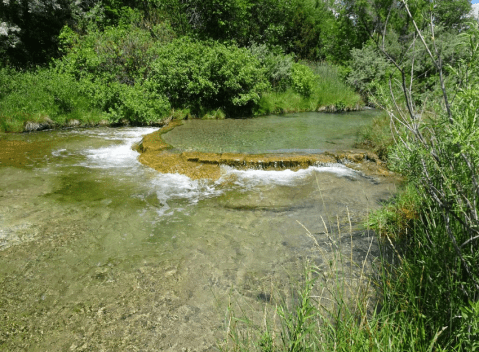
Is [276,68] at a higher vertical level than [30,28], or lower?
lower

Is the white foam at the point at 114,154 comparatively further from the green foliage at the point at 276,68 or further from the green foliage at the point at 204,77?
the green foliage at the point at 276,68

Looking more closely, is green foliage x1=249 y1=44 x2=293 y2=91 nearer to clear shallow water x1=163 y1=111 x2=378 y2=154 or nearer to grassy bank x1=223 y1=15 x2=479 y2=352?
clear shallow water x1=163 y1=111 x2=378 y2=154

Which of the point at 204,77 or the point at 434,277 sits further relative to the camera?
the point at 204,77

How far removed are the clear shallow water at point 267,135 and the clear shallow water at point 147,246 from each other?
1576mm

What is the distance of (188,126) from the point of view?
Result: 1042cm

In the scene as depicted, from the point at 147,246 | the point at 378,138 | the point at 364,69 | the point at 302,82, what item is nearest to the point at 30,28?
the point at 302,82

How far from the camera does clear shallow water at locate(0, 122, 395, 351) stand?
2.61m

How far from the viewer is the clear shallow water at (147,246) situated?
261 centimetres

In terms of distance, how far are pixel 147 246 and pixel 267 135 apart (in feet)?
20.8

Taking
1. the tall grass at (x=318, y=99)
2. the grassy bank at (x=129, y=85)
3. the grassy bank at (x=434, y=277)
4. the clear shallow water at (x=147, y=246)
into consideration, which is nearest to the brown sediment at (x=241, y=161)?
the clear shallow water at (x=147, y=246)

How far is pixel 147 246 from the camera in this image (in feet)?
12.4

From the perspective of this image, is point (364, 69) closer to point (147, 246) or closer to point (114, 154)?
point (114, 154)

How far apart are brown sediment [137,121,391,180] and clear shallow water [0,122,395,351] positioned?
0.71 feet

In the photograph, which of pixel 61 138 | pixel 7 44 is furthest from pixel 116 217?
pixel 7 44
